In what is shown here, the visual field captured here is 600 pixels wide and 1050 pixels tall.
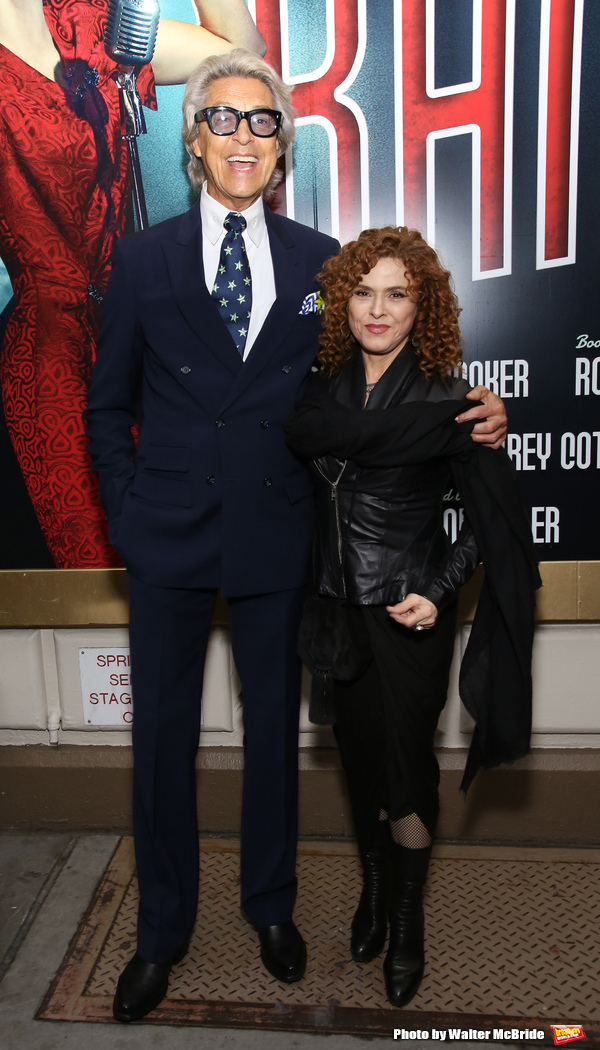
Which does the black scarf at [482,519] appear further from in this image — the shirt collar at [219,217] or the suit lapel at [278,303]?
the shirt collar at [219,217]

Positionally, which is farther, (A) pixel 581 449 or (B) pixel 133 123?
(A) pixel 581 449

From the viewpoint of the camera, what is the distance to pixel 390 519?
2.13 m

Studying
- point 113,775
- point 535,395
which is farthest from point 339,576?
point 113,775

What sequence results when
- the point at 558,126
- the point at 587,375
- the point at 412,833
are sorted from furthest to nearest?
the point at 587,375
the point at 558,126
the point at 412,833

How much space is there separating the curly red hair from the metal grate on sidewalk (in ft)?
5.55

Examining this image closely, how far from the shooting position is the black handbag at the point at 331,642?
217 cm

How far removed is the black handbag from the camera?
217 cm

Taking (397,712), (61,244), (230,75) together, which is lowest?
(397,712)

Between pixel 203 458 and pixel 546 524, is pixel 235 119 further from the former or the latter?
pixel 546 524

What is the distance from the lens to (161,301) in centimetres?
219

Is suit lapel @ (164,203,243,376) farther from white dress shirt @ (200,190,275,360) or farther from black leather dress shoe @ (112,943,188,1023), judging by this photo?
black leather dress shoe @ (112,943,188,1023)

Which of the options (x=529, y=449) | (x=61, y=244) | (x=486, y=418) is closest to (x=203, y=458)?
(x=486, y=418)

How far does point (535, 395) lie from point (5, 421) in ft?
5.87

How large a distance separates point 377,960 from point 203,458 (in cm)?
155
